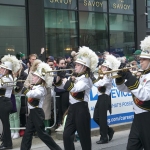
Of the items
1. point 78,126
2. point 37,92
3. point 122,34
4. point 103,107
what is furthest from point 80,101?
point 122,34

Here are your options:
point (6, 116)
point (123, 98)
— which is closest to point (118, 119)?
point (123, 98)

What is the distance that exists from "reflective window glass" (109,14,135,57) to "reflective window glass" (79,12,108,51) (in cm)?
48

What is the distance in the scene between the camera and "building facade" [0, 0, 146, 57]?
14.0 m

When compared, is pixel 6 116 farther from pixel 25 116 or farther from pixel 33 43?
pixel 33 43

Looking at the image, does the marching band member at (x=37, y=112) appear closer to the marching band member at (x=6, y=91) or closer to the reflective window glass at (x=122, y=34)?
the marching band member at (x=6, y=91)

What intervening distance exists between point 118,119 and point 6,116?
3229 millimetres

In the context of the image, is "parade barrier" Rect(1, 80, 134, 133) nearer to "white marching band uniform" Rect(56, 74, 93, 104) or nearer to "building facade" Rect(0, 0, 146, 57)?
"white marching band uniform" Rect(56, 74, 93, 104)

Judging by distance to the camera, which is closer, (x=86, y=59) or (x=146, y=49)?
(x=146, y=49)

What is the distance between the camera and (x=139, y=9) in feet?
61.3

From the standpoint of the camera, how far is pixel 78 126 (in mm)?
6180

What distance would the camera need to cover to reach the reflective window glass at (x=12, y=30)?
13.6 metres

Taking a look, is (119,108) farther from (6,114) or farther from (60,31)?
(60,31)

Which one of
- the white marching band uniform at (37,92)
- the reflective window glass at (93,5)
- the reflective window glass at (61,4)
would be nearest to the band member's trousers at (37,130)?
the white marching band uniform at (37,92)

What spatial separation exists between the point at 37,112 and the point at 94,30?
1032 centimetres
